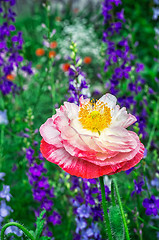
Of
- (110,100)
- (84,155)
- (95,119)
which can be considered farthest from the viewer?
(110,100)

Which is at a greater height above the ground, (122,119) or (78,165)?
(122,119)

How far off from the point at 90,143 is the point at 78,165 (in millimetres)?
70

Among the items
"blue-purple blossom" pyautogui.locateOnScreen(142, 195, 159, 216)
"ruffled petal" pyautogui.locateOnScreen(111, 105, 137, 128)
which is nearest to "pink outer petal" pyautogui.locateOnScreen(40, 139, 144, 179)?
"ruffled petal" pyautogui.locateOnScreen(111, 105, 137, 128)

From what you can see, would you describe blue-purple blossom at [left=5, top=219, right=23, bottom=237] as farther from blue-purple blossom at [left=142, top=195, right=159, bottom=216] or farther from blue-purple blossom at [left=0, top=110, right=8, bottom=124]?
blue-purple blossom at [left=0, top=110, right=8, bottom=124]

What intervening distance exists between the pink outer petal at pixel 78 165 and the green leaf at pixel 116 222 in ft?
0.72

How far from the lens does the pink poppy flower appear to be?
2.57 feet

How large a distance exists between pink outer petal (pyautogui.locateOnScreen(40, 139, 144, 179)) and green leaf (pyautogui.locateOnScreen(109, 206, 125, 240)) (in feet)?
0.72

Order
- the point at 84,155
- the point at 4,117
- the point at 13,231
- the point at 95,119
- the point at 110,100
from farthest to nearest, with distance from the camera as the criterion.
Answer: the point at 4,117, the point at 13,231, the point at 110,100, the point at 95,119, the point at 84,155

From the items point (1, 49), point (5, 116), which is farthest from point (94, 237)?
point (1, 49)

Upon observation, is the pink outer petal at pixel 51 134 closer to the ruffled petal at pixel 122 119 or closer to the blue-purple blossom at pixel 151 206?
the ruffled petal at pixel 122 119

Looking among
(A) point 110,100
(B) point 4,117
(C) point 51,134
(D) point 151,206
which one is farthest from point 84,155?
(B) point 4,117

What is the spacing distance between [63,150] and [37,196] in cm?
70

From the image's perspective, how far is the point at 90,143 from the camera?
0.83 m

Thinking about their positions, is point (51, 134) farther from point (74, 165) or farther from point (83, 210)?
point (83, 210)
